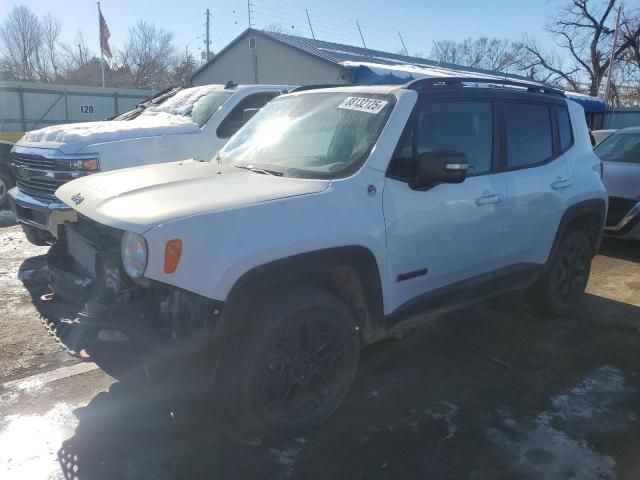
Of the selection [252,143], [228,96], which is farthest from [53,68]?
[252,143]

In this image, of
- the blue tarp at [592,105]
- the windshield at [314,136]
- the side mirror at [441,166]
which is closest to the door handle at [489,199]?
the side mirror at [441,166]

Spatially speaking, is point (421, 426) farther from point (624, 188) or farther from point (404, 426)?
point (624, 188)

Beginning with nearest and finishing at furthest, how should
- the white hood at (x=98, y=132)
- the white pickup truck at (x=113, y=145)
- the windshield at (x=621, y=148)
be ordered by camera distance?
the white pickup truck at (x=113, y=145), the white hood at (x=98, y=132), the windshield at (x=621, y=148)

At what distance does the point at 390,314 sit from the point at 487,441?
0.87 m

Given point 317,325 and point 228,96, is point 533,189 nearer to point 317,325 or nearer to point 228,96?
point 317,325

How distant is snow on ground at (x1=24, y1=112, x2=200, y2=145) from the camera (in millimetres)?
5824

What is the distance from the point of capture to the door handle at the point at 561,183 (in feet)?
14.1

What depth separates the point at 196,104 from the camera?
7195 millimetres

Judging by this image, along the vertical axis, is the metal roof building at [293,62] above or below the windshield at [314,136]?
above

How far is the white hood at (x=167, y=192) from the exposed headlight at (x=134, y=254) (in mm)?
49

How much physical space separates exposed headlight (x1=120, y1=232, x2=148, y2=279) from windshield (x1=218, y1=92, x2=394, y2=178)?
3.37ft

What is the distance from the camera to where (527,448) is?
2.97 metres

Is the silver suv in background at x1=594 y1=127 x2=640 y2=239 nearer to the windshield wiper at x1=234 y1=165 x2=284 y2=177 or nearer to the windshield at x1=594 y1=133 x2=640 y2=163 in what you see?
the windshield at x1=594 y1=133 x2=640 y2=163

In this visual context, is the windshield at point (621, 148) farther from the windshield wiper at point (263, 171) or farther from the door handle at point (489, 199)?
the windshield wiper at point (263, 171)
